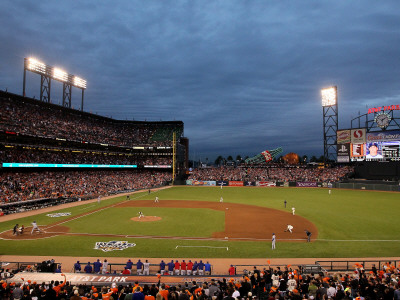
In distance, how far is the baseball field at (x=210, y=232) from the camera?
1959 cm

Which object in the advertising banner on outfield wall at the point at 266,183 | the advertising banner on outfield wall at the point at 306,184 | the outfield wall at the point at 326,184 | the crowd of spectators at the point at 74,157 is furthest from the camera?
the advertising banner on outfield wall at the point at 266,183

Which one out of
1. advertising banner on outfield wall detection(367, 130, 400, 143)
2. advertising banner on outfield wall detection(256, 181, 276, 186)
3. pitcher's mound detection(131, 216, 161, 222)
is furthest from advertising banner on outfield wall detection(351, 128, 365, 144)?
pitcher's mound detection(131, 216, 161, 222)

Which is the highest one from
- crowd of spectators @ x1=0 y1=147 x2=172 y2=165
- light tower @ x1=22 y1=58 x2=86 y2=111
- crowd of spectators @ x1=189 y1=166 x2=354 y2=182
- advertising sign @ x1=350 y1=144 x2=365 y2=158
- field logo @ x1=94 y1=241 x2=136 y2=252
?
light tower @ x1=22 y1=58 x2=86 y2=111

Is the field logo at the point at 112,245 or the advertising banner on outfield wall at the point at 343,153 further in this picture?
the advertising banner on outfield wall at the point at 343,153

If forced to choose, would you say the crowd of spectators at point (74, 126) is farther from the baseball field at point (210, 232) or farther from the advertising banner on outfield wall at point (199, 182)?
the baseball field at point (210, 232)

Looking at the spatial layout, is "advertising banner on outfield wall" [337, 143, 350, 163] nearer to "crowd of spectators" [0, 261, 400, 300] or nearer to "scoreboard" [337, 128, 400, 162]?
"scoreboard" [337, 128, 400, 162]

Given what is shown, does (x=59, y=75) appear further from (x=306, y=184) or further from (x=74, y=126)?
(x=306, y=184)

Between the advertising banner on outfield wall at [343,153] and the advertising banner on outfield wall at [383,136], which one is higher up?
the advertising banner on outfield wall at [383,136]

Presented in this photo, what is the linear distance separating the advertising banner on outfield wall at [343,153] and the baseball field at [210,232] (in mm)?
30504

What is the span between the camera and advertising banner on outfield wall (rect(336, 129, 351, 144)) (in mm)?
66700

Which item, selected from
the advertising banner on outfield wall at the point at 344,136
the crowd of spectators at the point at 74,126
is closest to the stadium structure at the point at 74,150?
the crowd of spectators at the point at 74,126

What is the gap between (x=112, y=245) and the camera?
21.1 meters

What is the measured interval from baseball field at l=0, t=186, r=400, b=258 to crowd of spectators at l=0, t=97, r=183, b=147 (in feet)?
73.2

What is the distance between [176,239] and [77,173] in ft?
152
